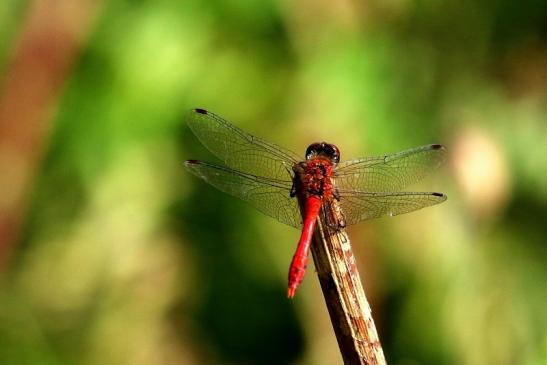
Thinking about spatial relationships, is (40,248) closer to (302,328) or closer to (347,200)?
(302,328)

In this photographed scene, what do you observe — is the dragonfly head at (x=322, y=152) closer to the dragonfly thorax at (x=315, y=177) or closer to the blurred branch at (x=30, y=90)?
the dragonfly thorax at (x=315, y=177)

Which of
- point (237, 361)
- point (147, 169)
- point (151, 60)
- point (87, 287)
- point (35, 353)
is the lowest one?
point (237, 361)

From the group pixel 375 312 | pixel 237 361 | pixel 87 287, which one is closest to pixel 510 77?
pixel 375 312

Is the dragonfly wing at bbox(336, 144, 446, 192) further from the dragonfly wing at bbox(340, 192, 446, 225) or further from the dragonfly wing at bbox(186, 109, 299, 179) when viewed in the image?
the dragonfly wing at bbox(186, 109, 299, 179)

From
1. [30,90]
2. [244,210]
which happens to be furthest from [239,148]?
[30,90]

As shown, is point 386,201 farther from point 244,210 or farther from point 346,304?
point 346,304

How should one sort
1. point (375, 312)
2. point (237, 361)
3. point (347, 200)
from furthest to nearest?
point (237, 361), point (375, 312), point (347, 200)

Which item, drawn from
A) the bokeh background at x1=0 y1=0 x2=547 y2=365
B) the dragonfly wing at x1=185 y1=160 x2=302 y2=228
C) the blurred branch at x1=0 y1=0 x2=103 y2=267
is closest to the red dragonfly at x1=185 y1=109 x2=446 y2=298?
the dragonfly wing at x1=185 y1=160 x2=302 y2=228

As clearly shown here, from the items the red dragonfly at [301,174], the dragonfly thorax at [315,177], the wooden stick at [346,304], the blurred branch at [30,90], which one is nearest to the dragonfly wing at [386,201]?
the red dragonfly at [301,174]
